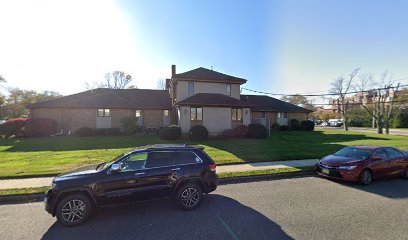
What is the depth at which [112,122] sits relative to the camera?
23766 mm

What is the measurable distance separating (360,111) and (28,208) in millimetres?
64072

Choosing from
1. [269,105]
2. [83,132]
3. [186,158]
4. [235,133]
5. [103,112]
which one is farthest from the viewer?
[269,105]

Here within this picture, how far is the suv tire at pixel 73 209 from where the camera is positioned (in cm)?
441

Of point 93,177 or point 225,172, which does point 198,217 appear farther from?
point 225,172

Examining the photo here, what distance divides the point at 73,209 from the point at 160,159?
2.11 metres

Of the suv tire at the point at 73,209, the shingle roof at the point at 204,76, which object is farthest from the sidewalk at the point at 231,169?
the shingle roof at the point at 204,76

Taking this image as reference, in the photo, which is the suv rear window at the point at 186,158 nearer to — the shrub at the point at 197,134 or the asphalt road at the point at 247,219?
the asphalt road at the point at 247,219

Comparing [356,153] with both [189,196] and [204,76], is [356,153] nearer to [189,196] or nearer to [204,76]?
[189,196]

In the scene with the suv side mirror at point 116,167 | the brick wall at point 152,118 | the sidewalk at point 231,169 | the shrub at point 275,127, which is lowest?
the sidewalk at point 231,169

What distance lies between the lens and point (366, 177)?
736 cm

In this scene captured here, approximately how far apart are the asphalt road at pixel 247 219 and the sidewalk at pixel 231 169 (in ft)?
5.52

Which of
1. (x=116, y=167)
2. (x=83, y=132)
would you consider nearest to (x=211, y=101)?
(x=83, y=132)

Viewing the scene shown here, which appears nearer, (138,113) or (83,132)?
(83,132)

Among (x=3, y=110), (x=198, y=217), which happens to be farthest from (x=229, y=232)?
(x=3, y=110)
